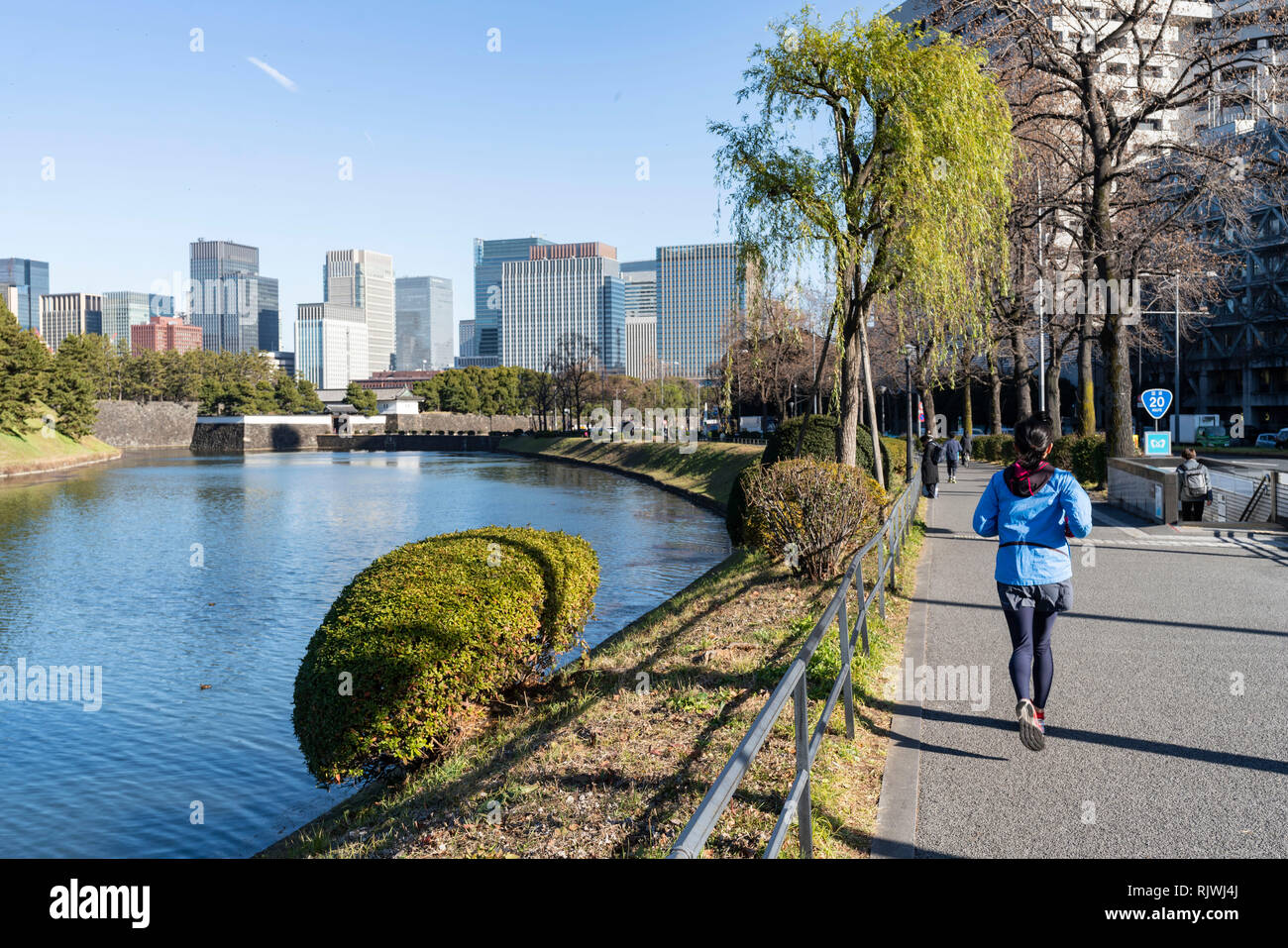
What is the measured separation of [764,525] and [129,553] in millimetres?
19615

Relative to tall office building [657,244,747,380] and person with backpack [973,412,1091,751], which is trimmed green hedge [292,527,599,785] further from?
tall office building [657,244,747,380]

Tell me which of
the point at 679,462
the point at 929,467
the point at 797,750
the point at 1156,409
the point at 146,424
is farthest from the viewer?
the point at 146,424

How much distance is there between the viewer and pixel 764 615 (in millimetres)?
11227

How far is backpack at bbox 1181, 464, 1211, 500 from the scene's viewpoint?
18375mm

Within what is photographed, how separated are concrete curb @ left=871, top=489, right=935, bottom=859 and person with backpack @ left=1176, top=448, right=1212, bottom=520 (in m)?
12.3

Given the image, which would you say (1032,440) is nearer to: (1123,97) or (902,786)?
(902,786)

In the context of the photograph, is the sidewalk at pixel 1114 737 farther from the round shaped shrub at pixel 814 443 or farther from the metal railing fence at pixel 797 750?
the round shaped shrub at pixel 814 443

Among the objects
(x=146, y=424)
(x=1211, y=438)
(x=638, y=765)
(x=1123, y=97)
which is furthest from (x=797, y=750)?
(x=146, y=424)

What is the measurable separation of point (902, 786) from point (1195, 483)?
1572cm

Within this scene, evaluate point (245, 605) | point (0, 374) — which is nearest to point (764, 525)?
point (245, 605)

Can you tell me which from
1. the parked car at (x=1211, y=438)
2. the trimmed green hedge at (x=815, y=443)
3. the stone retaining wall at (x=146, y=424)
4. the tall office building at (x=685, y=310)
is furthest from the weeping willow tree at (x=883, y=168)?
the tall office building at (x=685, y=310)

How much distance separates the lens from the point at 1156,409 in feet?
72.6

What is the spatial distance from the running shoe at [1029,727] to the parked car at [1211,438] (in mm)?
52281
